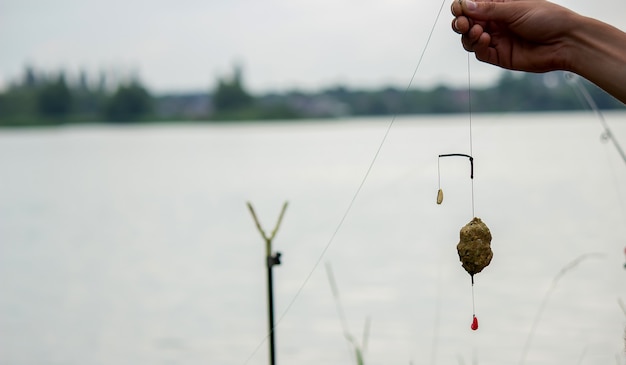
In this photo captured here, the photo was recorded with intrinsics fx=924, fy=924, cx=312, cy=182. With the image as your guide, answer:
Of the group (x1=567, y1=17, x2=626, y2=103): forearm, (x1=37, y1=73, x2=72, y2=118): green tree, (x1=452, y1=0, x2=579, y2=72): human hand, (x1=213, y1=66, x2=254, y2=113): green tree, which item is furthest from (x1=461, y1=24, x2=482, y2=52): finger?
(x1=37, y1=73, x2=72, y2=118): green tree

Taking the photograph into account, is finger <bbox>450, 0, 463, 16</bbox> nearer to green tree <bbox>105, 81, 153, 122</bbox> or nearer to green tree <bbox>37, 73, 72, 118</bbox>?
green tree <bbox>105, 81, 153, 122</bbox>

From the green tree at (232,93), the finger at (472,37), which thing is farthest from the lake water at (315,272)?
the green tree at (232,93)

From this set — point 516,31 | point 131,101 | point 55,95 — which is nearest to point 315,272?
point 516,31

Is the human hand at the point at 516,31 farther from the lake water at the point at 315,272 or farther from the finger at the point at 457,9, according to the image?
the lake water at the point at 315,272

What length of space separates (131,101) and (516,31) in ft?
165

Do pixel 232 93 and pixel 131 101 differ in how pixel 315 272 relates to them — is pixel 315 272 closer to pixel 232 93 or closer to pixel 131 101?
pixel 232 93

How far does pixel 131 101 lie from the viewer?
51.2 metres

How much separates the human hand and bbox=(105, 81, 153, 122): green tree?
4961 cm

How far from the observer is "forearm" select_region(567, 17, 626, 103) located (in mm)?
2107

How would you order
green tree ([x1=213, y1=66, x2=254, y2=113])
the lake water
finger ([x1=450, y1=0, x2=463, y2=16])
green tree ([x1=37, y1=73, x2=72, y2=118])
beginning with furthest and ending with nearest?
green tree ([x1=37, y1=73, x2=72, y2=118]), green tree ([x1=213, y1=66, x2=254, y2=113]), the lake water, finger ([x1=450, y1=0, x2=463, y2=16])

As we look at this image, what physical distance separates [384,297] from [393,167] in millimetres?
20025

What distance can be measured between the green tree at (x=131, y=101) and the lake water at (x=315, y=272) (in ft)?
84.2

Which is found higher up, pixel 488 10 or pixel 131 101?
pixel 488 10

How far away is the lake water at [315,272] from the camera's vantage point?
7.72 m
